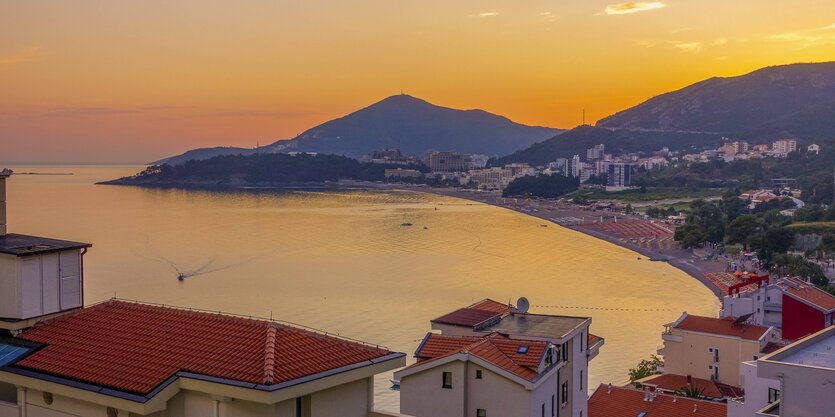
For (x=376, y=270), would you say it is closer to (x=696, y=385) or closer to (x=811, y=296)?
(x=811, y=296)

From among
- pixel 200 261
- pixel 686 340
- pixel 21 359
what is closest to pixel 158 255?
pixel 200 261

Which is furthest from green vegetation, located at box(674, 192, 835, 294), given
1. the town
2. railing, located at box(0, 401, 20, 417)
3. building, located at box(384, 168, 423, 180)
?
building, located at box(384, 168, 423, 180)

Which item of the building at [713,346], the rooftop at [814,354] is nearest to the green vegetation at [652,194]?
Result: the building at [713,346]

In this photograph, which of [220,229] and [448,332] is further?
[220,229]

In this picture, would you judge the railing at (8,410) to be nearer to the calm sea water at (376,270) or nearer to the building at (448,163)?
the calm sea water at (376,270)

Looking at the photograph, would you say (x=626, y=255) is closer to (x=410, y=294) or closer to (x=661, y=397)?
(x=410, y=294)

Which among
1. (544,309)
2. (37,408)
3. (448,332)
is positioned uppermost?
(37,408)

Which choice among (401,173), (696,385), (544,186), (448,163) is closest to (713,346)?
(696,385)
